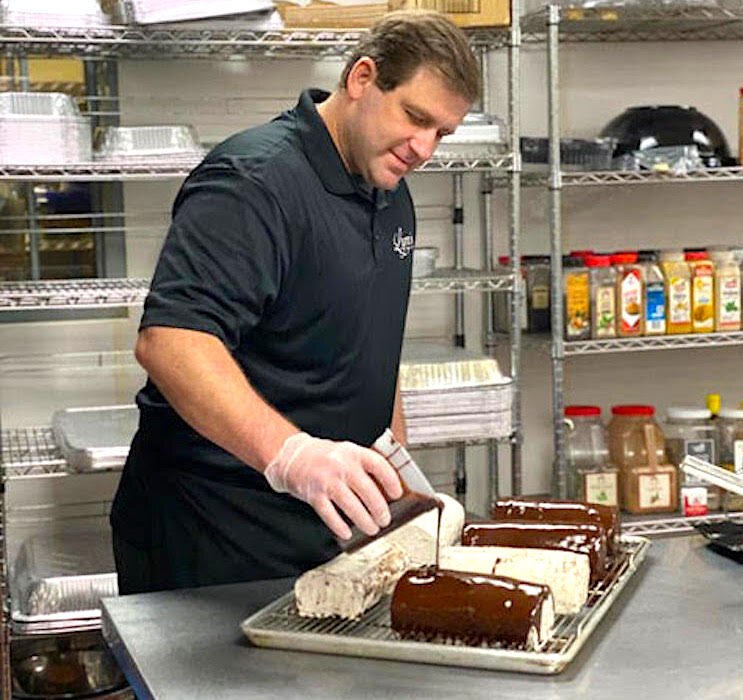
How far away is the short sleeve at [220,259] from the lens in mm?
1798

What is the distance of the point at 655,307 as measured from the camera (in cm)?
344

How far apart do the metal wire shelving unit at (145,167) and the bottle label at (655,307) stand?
0.35 metres

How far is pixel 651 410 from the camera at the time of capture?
356 cm

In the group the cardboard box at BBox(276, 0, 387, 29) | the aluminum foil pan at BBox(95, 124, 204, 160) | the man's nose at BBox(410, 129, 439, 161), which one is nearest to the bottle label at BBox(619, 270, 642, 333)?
the cardboard box at BBox(276, 0, 387, 29)

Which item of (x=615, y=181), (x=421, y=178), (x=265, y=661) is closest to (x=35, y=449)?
(x=421, y=178)

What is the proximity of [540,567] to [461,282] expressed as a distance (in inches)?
66.6

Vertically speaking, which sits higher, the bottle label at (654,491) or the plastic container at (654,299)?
the plastic container at (654,299)

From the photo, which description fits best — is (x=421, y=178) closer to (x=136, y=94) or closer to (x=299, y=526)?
(x=136, y=94)

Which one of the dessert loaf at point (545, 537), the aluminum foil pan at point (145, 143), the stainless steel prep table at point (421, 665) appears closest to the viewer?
the stainless steel prep table at point (421, 665)

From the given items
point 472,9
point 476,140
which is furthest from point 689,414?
point 472,9

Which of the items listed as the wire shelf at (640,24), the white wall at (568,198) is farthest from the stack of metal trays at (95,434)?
the wire shelf at (640,24)

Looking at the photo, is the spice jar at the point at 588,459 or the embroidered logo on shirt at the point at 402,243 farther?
the spice jar at the point at 588,459

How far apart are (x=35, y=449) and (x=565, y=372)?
1.49 meters

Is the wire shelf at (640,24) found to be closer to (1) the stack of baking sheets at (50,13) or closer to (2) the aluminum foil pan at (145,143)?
(2) the aluminum foil pan at (145,143)
